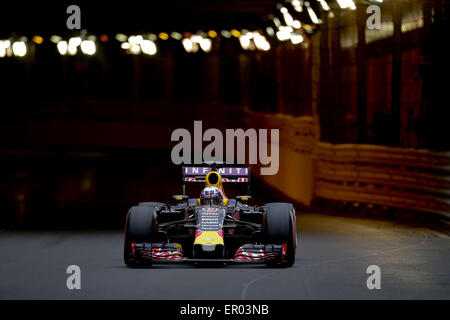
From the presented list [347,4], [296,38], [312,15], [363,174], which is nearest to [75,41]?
[296,38]

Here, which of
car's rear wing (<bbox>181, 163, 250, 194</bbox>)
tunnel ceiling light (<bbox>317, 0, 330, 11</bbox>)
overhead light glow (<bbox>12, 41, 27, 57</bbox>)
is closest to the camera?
car's rear wing (<bbox>181, 163, 250, 194</bbox>)

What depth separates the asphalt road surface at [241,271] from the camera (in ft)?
37.1

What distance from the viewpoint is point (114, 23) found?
3362 cm

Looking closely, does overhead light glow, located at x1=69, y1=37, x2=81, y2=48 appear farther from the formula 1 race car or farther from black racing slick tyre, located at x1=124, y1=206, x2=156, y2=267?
black racing slick tyre, located at x1=124, y1=206, x2=156, y2=267

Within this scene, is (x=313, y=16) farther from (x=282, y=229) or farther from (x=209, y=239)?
(x=209, y=239)

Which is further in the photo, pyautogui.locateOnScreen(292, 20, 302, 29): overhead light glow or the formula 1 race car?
pyautogui.locateOnScreen(292, 20, 302, 29): overhead light glow

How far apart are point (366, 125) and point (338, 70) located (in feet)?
4.23

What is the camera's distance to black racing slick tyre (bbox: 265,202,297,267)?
Answer: 13141 mm

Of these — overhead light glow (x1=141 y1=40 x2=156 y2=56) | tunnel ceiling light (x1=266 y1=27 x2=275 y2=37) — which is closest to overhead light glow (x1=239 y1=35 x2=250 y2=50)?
tunnel ceiling light (x1=266 y1=27 x2=275 y2=37)

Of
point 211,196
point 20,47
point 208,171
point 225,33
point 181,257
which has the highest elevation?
point 225,33

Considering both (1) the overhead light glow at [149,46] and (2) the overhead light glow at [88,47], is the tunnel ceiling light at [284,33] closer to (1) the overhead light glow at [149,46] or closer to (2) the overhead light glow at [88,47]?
(2) the overhead light glow at [88,47]

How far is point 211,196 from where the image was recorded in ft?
45.3

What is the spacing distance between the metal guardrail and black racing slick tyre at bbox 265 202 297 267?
18.6 ft

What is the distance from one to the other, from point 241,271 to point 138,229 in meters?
1.30
